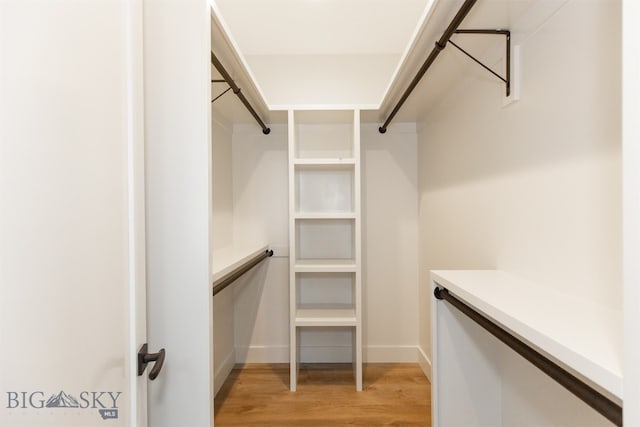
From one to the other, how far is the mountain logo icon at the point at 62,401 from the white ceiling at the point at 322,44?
5.77ft

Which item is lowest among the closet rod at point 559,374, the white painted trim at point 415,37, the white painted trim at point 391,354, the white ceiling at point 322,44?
the white painted trim at point 391,354

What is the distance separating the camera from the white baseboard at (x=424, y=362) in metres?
2.14

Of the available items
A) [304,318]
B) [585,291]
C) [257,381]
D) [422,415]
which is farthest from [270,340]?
[585,291]

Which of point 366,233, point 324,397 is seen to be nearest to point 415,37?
point 366,233

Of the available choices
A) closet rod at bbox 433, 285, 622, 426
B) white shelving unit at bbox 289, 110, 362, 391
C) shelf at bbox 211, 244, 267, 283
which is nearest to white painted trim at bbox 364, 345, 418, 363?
white shelving unit at bbox 289, 110, 362, 391

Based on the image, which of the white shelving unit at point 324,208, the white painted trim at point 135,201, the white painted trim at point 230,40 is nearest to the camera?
the white painted trim at point 135,201

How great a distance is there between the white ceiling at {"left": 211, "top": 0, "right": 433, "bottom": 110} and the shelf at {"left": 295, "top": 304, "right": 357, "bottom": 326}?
134cm

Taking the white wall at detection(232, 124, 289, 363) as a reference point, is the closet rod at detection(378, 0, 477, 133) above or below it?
above

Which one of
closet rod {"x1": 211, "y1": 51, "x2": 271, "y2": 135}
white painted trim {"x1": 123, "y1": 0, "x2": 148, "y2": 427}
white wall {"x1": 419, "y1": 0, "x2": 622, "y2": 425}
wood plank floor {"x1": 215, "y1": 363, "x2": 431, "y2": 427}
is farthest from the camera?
wood plank floor {"x1": 215, "y1": 363, "x2": 431, "y2": 427}

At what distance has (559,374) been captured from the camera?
26.4 inches

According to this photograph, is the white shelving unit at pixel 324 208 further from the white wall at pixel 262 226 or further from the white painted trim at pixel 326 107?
the white painted trim at pixel 326 107

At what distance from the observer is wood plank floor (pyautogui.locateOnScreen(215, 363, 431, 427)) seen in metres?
1.76

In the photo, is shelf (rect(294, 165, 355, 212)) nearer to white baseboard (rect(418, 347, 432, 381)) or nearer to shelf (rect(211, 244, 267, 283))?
Result: shelf (rect(211, 244, 267, 283))

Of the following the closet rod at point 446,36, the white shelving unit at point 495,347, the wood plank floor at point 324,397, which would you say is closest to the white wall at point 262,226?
the wood plank floor at point 324,397
